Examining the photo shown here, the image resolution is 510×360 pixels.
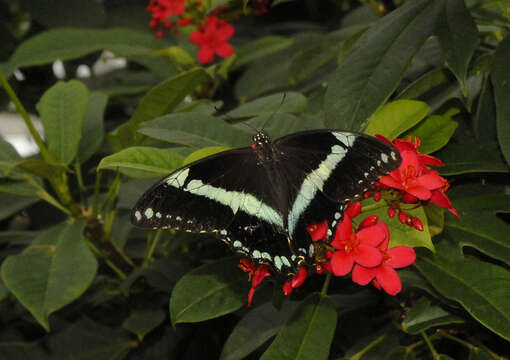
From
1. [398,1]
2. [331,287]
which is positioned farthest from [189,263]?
[398,1]

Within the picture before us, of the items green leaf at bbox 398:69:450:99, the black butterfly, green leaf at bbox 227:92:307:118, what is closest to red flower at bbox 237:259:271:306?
the black butterfly

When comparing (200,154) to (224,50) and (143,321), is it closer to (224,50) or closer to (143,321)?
(143,321)

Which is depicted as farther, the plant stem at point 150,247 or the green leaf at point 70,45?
the green leaf at point 70,45

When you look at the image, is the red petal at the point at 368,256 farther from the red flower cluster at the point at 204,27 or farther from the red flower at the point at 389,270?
the red flower cluster at the point at 204,27

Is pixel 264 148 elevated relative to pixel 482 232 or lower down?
elevated

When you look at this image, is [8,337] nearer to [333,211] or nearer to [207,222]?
[207,222]

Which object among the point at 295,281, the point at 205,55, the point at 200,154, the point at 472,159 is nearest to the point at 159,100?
the point at 200,154

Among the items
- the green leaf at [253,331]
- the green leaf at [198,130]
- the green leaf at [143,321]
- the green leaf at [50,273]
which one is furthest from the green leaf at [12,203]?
the green leaf at [253,331]

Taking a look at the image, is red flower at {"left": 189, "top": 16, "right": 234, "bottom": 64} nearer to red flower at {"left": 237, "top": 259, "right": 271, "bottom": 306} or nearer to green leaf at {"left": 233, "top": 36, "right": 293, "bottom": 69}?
green leaf at {"left": 233, "top": 36, "right": 293, "bottom": 69}
